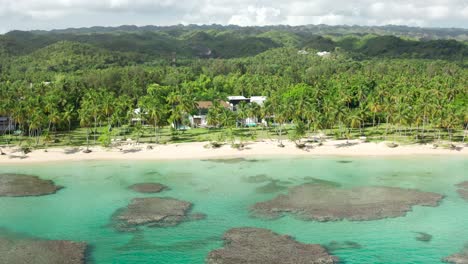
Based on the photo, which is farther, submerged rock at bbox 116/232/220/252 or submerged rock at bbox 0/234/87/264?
submerged rock at bbox 116/232/220/252

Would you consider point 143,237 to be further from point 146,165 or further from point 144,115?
point 144,115

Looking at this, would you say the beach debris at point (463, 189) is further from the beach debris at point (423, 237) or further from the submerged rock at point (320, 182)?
the submerged rock at point (320, 182)

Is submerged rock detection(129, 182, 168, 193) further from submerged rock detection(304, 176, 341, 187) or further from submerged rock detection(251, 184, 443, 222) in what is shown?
submerged rock detection(304, 176, 341, 187)

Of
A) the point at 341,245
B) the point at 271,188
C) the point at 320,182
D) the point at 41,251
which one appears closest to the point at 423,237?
the point at 341,245

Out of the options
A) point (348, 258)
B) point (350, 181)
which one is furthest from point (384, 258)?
point (350, 181)

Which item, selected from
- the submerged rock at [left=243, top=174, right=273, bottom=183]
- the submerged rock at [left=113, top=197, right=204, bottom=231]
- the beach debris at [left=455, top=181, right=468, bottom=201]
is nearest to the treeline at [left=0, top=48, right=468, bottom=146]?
the submerged rock at [left=243, top=174, right=273, bottom=183]

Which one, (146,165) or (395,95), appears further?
(395,95)
